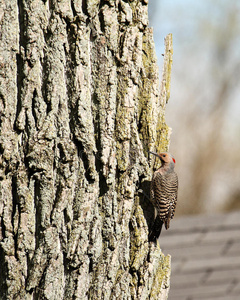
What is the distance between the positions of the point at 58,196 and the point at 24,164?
21cm

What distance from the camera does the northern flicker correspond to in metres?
2.70

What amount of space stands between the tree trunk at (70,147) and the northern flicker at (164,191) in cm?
31

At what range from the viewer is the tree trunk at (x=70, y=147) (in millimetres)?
2127

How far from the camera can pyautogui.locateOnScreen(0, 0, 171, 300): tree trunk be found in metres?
2.13

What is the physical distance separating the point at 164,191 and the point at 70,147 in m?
1.27

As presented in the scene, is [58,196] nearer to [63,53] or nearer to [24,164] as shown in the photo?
[24,164]

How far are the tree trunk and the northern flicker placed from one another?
0.31 metres

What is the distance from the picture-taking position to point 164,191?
10.9 feet

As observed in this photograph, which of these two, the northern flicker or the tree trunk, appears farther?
the northern flicker

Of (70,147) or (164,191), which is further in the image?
(164,191)

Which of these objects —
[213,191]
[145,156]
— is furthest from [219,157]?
[145,156]

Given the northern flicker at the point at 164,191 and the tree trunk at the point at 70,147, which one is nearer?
the tree trunk at the point at 70,147

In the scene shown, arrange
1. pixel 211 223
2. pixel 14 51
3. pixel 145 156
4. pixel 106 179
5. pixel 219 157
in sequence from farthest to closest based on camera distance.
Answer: pixel 219 157
pixel 211 223
pixel 145 156
pixel 106 179
pixel 14 51

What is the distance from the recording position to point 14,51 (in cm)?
213
